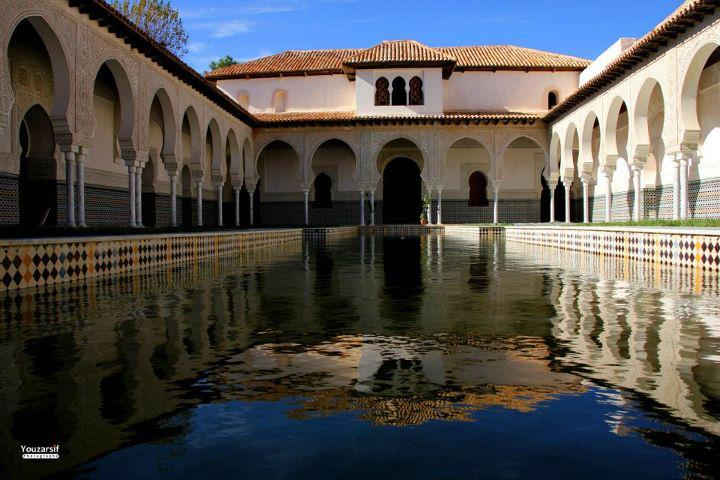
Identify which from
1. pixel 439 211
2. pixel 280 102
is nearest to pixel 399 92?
pixel 439 211

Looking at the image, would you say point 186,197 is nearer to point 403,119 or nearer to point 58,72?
point 403,119

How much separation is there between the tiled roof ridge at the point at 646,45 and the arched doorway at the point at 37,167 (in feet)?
38.8

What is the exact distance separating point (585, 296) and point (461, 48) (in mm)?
25536

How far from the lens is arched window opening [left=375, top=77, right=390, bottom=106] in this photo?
986 inches

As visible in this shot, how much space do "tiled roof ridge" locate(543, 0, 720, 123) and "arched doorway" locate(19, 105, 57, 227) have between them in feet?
38.8

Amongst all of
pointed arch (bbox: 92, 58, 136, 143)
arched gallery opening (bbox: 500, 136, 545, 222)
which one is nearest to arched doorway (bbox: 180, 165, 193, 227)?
pointed arch (bbox: 92, 58, 136, 143)

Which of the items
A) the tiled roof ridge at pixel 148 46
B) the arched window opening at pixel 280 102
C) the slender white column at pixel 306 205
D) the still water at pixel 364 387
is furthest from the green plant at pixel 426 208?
the still water at pixel 364 387

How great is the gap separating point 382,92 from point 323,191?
4.78 metres

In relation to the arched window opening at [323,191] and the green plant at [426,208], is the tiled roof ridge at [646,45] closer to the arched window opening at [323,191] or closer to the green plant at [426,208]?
the green plant at [426,208]

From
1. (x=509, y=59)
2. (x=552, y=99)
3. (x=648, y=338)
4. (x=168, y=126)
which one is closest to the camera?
(x=648, y=338)

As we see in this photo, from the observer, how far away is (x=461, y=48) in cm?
2903

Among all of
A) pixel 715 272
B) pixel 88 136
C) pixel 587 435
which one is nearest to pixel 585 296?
pixel 715 272

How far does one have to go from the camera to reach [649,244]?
374 inches

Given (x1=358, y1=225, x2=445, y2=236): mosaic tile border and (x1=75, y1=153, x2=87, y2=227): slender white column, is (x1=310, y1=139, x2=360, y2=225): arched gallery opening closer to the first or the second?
(x1=358, y1=225, x2=445, y2=236): mosaic tile border
